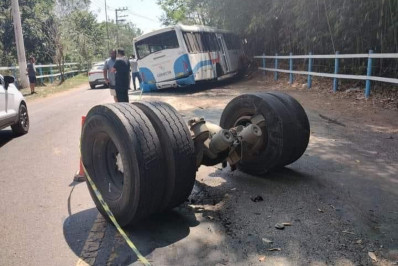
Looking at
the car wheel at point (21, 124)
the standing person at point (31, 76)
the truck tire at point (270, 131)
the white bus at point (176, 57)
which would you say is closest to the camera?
the truck tire at point (270, 131)

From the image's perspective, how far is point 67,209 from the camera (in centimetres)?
427

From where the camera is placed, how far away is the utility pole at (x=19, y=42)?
20.5 meters

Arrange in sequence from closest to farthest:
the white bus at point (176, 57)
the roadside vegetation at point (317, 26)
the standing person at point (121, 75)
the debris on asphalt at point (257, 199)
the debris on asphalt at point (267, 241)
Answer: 1. the debris on asphalt at point (267, 241)
2. the debris on asphalt at point (257, 199)
3. the standing person at point (121, 75)
4. the roadside vegetation at point (317, 26)
5. the white bus at point (176, 57)

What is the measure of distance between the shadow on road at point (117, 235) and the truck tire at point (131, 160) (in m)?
0.15

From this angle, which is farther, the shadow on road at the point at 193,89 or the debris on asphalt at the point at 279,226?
the shadow on road at the point at 193,89

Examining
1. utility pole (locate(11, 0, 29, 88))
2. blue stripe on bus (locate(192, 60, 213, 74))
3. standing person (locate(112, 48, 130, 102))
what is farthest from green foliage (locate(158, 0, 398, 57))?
utility pole (locate(11, 0, 29, 88))

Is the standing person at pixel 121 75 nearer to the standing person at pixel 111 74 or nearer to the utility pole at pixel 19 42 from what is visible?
the standing person at pixel 111 74

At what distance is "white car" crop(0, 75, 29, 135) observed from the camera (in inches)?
313

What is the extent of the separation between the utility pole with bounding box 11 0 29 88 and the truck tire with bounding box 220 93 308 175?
62.4 ft

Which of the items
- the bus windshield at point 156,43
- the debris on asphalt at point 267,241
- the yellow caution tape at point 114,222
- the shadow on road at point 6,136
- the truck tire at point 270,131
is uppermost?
the bus windshield at point 156,43

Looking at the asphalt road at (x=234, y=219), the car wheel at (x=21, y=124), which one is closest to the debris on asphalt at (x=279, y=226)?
the asphalt road at (x=234, y=219)

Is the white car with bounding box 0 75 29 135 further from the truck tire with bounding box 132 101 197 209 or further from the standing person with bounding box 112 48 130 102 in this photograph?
the truck tire with bounding box 132 101 197 209

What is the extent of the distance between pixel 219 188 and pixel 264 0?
18.3 m

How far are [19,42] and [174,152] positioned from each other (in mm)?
20250
